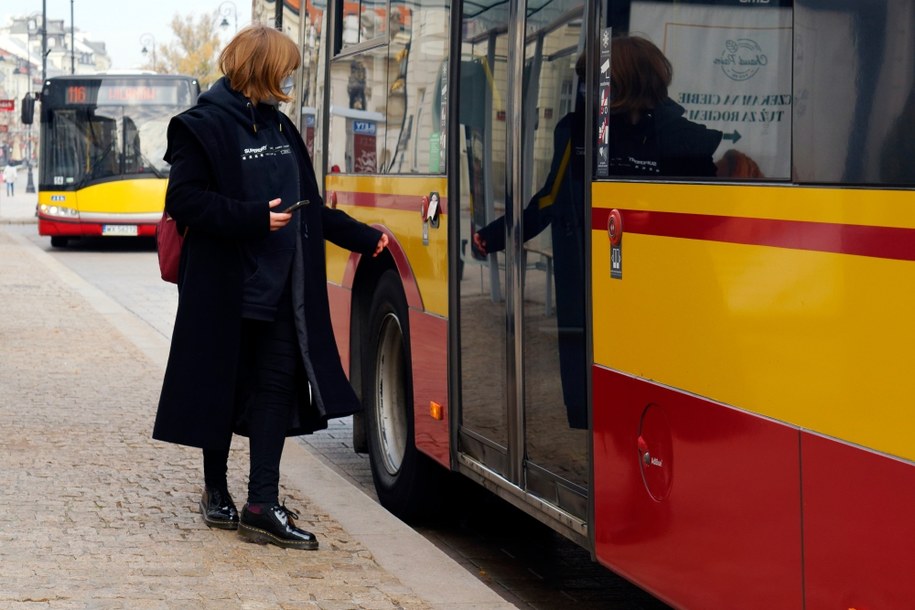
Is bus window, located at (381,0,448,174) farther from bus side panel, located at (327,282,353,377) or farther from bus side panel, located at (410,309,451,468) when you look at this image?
bus side panel, located at (327,282,353,377)

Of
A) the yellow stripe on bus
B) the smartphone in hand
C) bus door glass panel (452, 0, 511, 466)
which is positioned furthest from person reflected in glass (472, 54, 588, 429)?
the smartphone in hand

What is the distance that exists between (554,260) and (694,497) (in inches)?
44.3

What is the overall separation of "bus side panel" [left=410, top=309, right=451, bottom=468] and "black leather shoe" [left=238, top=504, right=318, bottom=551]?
692mm

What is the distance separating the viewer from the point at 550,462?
192 inches

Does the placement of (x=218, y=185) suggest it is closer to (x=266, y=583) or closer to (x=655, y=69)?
(x=266, y=583)

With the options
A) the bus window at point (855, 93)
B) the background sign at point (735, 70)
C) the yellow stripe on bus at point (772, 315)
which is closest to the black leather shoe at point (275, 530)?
the yellow stripe on bus at point (772, 315)

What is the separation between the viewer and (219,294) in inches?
210

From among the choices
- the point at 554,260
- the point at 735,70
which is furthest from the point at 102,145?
the point at 735,70

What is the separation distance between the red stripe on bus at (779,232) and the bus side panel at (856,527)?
40 centimetres

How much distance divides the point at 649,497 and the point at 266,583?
148 centimetres

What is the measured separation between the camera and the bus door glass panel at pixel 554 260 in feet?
14.8

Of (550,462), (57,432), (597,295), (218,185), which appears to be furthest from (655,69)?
(57,432)

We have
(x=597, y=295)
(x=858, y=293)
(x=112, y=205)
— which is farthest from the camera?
(x=112, y=205)

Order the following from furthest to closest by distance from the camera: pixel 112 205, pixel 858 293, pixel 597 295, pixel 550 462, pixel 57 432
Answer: pixel 112 205 → pixel 57 432 → pixel 550 462 → pixel 597 295 → pixel 858 293
